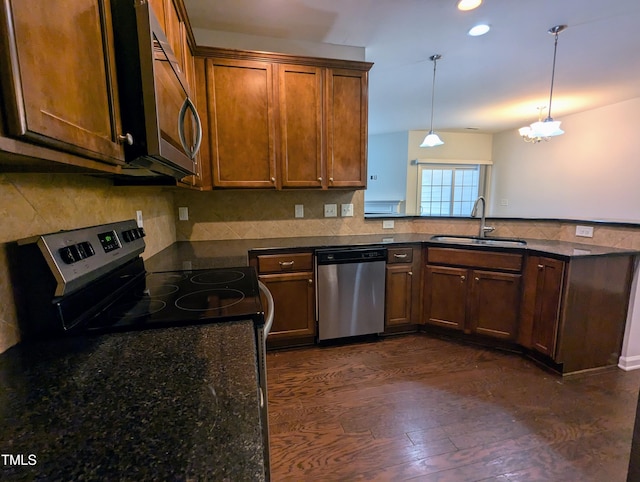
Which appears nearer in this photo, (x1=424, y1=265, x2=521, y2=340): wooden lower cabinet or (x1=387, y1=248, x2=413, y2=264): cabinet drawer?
(x1=424, y1=265, x2=521, y2=340): wooden lower cabinet

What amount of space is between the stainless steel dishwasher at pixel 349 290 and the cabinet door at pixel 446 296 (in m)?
0.46

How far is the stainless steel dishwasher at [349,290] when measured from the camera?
248cm

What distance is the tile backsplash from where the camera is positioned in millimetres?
803

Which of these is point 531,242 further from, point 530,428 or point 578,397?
point 530,428

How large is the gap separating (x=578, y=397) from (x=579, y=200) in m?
4.55

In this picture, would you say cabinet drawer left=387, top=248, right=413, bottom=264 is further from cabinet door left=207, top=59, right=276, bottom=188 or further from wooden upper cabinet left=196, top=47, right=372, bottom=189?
cabinet door left=207, top=59, right=276, bottom=188

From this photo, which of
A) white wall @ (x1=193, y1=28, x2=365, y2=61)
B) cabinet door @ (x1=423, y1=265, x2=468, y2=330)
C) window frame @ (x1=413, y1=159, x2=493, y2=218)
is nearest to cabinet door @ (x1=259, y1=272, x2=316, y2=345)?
cabinet door @ (x1=423, y1=265, x2=468, y2=330)

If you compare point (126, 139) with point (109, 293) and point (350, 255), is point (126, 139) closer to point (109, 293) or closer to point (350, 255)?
point (109, 293)

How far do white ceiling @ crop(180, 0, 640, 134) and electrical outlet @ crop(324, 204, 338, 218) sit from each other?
147 cm

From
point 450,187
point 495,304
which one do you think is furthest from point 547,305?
point 450,187

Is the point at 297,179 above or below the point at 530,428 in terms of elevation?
above

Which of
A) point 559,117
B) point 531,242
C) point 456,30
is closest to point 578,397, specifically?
point 531,242

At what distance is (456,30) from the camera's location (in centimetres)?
246

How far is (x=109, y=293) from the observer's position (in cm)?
108
